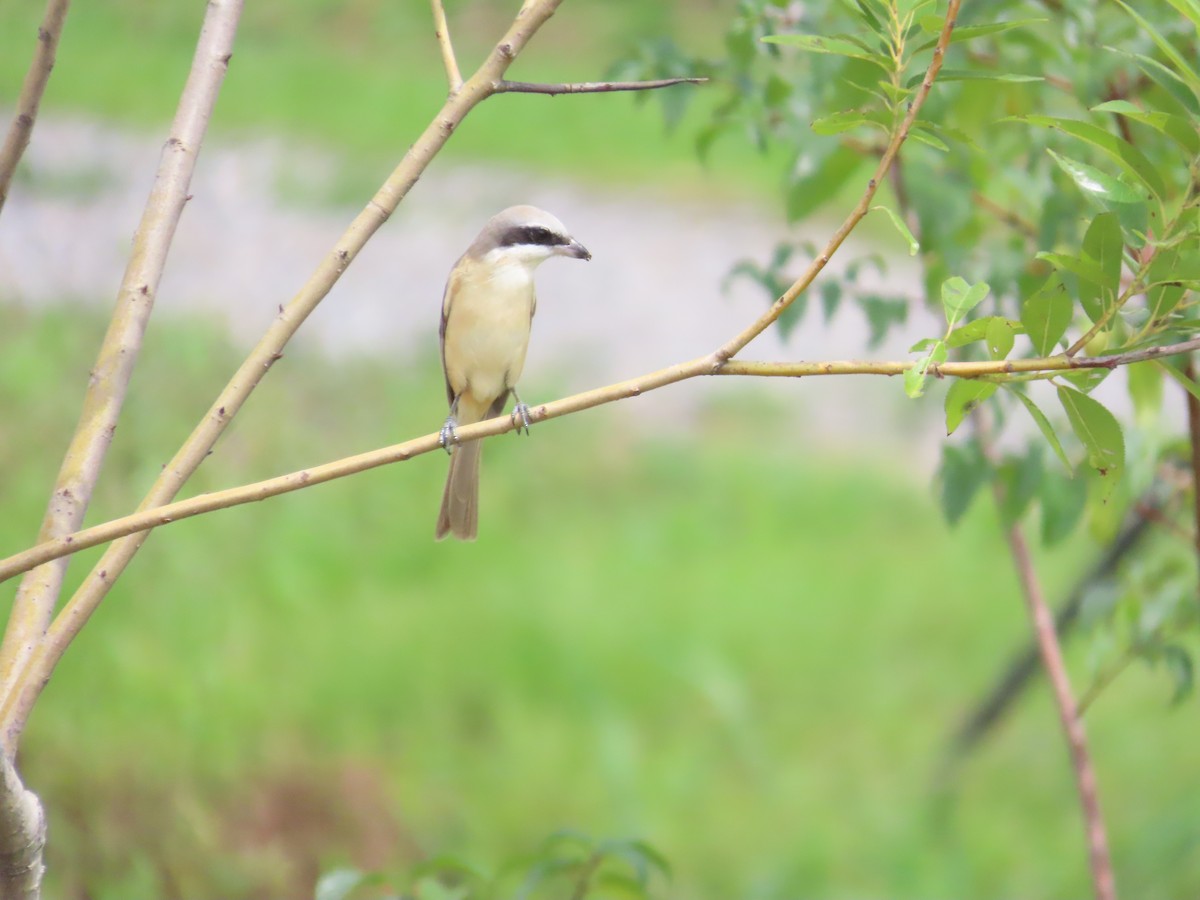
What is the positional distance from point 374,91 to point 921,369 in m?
7.10

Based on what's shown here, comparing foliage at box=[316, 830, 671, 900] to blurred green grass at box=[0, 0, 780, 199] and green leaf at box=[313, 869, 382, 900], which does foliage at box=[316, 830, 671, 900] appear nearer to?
green leaf at box=[313, 869, 382, 900]

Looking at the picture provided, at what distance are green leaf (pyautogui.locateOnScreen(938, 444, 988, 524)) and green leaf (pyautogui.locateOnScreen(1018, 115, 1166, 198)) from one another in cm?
70

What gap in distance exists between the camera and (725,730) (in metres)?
3.99

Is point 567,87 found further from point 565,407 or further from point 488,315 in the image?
point 488,315

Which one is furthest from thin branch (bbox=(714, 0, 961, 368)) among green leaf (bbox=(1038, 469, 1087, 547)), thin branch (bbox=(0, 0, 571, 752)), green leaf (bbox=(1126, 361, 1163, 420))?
green leaf (bbox=(1038, 469, 1087, 547))

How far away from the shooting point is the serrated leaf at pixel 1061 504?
186 centimetres

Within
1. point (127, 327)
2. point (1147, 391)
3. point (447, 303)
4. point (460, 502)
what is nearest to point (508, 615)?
point (447, 303)

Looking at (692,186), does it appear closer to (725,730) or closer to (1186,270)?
(725,730)

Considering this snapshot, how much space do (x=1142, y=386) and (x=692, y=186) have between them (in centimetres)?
714

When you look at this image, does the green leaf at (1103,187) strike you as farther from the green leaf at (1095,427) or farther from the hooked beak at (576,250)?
the hooked beak at (576,250)

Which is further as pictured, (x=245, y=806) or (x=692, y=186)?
(x=692, y=186)

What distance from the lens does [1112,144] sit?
44.9 inches

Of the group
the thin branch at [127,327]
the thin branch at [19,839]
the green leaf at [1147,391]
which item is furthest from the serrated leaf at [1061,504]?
the thin branch at [19,839]

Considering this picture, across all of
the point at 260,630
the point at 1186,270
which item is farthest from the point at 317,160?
the point at 1186,270
